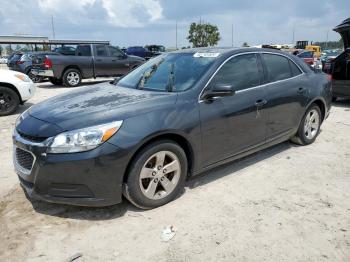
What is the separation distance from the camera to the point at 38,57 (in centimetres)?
1625

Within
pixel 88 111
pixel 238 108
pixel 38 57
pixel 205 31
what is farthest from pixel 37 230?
pixel 205 31

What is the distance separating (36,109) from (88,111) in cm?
81

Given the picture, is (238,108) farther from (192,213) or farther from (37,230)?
(37,230)

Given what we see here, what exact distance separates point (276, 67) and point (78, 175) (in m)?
3.23

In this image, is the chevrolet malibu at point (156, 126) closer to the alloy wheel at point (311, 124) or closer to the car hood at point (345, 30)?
the alloy wheel at point (311, 124)

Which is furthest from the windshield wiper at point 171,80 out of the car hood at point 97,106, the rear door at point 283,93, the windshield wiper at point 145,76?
the rear door at point 283,93

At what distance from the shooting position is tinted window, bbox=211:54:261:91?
4090mm

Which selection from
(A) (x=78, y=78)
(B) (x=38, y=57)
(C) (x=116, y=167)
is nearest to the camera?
(C) (x=116, y=167)

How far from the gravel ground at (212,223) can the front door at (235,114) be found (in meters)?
0.43

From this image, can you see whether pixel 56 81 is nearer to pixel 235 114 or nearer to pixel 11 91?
pixel 11 91

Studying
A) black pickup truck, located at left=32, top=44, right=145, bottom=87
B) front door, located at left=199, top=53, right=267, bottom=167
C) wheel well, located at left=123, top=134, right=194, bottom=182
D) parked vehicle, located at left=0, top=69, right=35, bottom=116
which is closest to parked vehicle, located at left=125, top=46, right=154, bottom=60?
black pickup truck, located at left=32, top=44, right=145, bottom=87

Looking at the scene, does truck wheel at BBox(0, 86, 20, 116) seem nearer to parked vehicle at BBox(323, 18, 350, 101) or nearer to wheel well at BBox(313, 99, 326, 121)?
wheel well at BBox(313, 99, 326, 121)

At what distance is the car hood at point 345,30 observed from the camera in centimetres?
845

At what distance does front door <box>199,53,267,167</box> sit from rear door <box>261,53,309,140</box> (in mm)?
195
